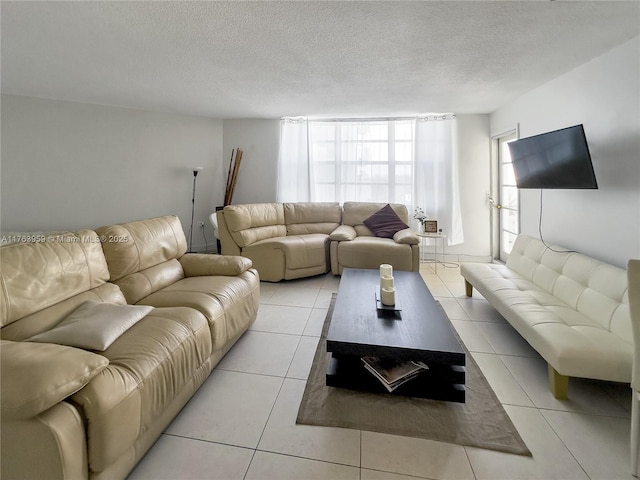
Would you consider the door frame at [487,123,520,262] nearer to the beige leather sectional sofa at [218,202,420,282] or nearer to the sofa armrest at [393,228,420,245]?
the beige leather sectional sofa at [218,202,420,282]

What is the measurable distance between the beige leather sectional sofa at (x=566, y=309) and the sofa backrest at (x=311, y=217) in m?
2.30

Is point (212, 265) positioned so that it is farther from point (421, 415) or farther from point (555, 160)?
point (555, 160)

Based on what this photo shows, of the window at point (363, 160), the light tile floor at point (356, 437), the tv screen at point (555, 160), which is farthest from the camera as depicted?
the window at point (363, 160)

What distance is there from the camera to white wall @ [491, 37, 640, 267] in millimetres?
2025

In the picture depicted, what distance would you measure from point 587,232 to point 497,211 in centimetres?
211

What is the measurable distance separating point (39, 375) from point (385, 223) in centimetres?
394

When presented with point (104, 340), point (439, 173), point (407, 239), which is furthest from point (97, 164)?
point (439, 173)

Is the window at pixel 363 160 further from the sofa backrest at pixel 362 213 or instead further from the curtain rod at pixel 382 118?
the sofa backrest at pixel 362 213

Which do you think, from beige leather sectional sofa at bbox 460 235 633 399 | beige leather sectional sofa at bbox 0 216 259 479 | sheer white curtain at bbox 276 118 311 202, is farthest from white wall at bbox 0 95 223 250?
beige leather sectional sofa at bbox 460 235 633 399

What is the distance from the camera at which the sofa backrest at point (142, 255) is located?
1.96 meters

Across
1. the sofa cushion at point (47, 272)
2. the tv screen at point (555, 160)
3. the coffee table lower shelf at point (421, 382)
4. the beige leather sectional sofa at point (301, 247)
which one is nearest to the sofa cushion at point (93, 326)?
the sofa cushion at point (47, 272)

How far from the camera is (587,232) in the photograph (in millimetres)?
2447

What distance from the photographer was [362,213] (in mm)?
4555

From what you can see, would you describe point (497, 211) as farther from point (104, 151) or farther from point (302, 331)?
point (104, 151)
